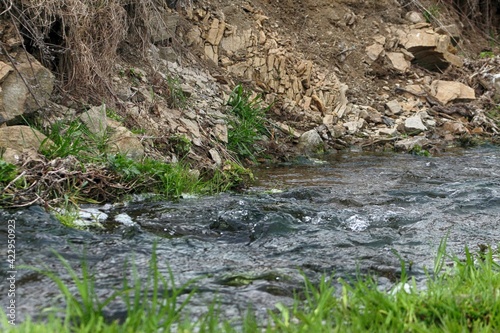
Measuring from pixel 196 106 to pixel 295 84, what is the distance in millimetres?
2306

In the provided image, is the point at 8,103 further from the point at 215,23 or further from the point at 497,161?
the point at 497,161

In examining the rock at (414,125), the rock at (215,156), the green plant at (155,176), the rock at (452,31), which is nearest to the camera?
the green plant at (155,176)

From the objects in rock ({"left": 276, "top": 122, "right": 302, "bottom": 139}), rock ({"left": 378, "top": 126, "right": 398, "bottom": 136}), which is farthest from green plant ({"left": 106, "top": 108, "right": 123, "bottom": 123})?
rock ({"left": 378, "top": 126, "right": 398, "bottom": 136})

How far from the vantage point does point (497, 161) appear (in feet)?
29.6

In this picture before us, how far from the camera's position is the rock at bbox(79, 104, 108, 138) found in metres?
6.74

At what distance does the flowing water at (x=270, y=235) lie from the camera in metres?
3.66

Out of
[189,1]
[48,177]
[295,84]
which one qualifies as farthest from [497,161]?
[48,177]

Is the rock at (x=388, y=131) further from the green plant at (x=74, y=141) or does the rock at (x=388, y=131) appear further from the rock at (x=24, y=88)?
the rock at (x=24, y=88)

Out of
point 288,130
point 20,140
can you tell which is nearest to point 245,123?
point 288,130

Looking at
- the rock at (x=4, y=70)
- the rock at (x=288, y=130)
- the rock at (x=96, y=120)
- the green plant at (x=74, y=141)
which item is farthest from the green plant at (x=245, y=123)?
the rock at (x=4, y=70)

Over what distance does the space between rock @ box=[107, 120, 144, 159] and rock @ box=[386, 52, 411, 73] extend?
264 inches

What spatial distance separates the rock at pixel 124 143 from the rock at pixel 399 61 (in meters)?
6.70

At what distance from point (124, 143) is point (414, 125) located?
5.44 m

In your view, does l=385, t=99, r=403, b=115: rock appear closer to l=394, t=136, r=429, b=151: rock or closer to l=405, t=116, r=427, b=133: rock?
l=405, t=116, r=427, b=133: rock
